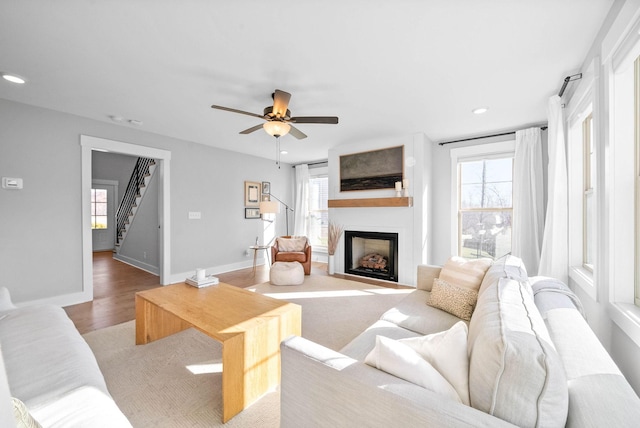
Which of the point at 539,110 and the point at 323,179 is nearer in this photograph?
the point at 539,110

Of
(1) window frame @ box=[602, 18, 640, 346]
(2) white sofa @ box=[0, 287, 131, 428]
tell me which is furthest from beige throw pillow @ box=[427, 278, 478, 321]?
(2) white sofa @ box=[0, 287, 131, 428]

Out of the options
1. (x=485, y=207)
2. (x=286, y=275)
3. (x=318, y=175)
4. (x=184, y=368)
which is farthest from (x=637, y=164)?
(x=318, y=175)

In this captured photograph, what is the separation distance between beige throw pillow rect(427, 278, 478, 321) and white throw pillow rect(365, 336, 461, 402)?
1.16 m

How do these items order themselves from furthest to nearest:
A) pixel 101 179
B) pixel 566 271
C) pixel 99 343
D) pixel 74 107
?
1. pixel 101 179
2. pixel 74 107
3. pixel 566 271
4. pixel 99 343

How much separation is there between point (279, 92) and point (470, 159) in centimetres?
345

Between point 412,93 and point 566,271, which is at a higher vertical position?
point 412,93

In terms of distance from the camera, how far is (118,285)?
427cm

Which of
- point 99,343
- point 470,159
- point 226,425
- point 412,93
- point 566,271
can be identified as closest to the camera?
point 226,425

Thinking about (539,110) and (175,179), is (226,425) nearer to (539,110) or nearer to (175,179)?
(175,179)

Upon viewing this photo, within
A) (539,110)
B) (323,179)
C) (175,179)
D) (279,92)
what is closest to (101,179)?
(175,179)

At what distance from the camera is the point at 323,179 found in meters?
6.46

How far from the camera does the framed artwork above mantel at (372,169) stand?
4418mm

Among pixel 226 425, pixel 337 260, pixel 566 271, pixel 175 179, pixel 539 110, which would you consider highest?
pixel 539 110

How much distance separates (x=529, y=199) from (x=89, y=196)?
6.07 meters
